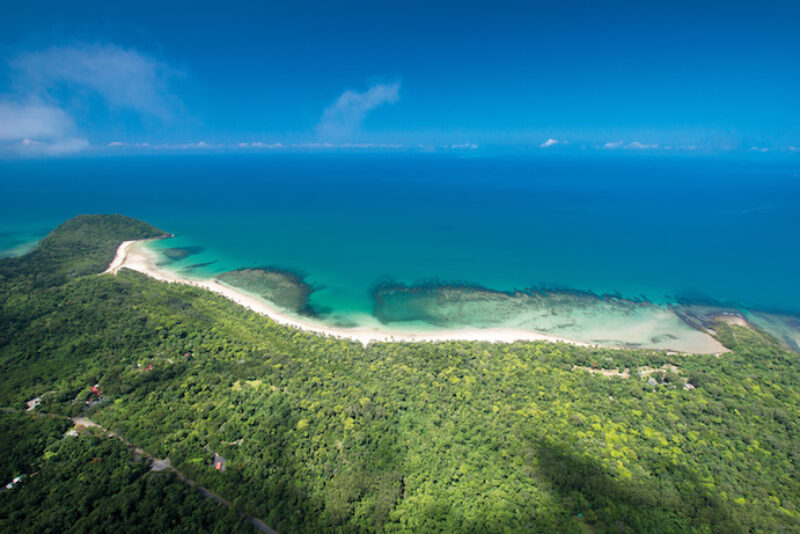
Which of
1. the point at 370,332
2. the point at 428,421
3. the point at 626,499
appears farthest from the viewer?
the point at 370,332

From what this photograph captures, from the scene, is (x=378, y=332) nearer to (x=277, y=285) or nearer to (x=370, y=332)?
(x=370, y=332)

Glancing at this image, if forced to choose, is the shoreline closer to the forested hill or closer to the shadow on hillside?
the forested hill

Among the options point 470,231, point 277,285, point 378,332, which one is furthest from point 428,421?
point 470,231

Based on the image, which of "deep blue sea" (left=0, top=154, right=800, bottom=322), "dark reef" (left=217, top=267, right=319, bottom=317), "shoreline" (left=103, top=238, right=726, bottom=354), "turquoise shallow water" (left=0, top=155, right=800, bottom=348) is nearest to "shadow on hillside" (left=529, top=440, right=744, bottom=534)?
"shoreline" (left=103, top=238, right=726, bottom=354)

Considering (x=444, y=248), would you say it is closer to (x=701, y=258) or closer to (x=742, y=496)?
(x=701, y=258)

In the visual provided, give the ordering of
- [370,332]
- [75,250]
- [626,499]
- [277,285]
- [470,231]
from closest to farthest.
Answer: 1. [626,499]
2. [370,332]
3. [277,285]
4. [75,250]
5. [470,231]

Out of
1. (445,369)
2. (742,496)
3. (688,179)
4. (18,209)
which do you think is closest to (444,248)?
(445,369)
